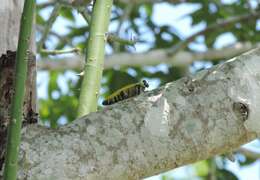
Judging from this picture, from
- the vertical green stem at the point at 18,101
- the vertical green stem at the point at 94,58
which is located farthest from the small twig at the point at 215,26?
the vertical green stem at the point at 18,101

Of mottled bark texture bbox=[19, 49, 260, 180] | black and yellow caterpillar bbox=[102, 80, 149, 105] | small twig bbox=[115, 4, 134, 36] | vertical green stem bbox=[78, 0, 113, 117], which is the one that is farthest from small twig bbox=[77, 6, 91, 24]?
small twig bbox=[115, 4, 134, 36]

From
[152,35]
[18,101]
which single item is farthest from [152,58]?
[18,101]

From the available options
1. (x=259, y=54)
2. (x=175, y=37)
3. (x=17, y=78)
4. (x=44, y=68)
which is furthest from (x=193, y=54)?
(x=17, y=78)

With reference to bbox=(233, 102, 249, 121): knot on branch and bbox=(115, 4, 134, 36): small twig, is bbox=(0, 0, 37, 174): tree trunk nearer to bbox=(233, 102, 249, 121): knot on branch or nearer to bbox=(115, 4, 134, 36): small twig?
bbox=(233, 102, 249, 121): knot on branch

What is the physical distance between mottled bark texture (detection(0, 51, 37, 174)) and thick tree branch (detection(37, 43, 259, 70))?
2.19 meters

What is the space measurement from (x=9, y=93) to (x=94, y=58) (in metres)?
0.25

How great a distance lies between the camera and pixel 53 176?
3.46 ft

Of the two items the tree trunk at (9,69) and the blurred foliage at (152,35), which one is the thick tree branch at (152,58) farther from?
the tree trunk at (9,69)

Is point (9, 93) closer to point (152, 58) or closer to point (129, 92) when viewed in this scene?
point (129, 92)

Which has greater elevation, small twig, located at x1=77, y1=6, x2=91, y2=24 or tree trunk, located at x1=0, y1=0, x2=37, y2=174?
small twig, located at x1=77, y1=6, x2=91, y2=24

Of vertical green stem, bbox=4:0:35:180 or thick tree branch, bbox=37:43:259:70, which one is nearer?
vertical green stem, bbox=4:0:35:180

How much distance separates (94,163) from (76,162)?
0.03m

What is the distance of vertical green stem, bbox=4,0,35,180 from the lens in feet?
3.21

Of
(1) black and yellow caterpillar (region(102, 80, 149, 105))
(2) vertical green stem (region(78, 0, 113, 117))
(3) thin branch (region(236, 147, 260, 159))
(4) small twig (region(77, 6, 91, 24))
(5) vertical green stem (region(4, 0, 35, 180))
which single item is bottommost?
(5) vertical green stem (region(4, 0, 35, 180))
